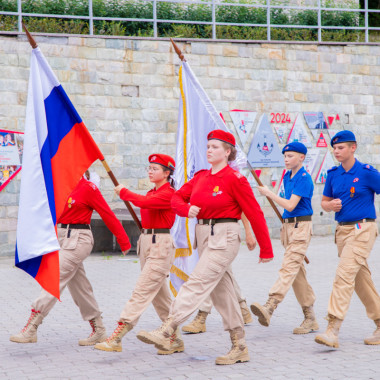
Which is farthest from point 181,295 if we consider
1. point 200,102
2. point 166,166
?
point 200,102

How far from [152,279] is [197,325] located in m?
1.13

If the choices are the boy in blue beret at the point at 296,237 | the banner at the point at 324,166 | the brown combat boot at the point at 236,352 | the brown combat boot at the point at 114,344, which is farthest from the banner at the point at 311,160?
the brown combat boot at the point at 114,344

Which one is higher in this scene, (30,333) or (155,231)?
(155,231)

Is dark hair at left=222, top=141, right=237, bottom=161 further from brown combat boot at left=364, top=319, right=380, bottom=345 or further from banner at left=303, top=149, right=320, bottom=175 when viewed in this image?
banner at left=303, top=149, right=320, bottom=175

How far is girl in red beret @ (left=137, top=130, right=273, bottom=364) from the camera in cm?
596

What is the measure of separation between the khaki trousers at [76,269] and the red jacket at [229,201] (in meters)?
1.16

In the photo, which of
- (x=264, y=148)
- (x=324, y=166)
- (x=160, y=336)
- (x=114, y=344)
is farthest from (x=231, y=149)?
(x=324, y=166)

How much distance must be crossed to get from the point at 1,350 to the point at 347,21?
1407cm

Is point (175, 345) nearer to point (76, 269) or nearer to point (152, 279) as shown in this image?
point (152, 279)

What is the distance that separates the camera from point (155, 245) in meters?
6.61

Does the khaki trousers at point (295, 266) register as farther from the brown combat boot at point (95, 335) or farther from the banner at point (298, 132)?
the banner at point (298, 132)

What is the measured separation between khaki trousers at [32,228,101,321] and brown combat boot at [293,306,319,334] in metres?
1.91

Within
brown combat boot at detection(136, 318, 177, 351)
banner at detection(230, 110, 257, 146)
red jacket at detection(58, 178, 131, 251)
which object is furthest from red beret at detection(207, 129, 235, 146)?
banner at detection(230, 110, 257, 146)

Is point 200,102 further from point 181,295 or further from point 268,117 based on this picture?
point 268,117
